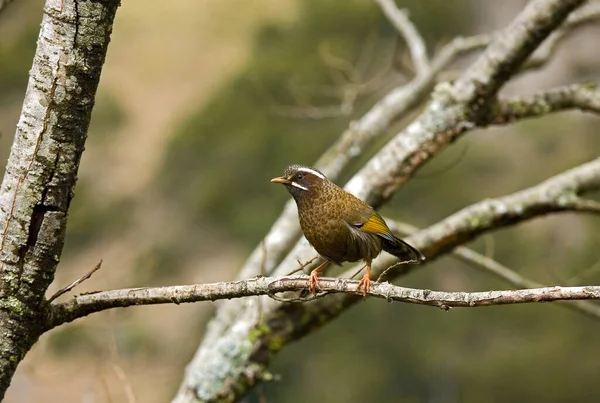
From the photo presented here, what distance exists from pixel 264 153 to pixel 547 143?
211 centimetres

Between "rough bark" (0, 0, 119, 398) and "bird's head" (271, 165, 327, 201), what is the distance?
0.86m

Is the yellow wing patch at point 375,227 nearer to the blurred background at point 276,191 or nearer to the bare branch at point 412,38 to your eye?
the bare branch at point 412,38

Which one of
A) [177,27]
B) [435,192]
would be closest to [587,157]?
[435,192]

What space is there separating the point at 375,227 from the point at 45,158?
1.09 metres

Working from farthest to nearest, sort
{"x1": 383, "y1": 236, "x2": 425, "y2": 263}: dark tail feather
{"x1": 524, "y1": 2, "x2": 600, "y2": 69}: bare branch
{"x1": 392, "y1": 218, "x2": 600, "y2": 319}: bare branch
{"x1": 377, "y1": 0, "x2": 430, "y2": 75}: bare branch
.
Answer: {"x1": 377, "y1": 0, "x2": 430, "y2": 75}: bare branch
{"x1": 524, "y1": 2, "x2": 600, "y2": 69}: bare branch
{"x1": 392, "y1": 218, "x2": 600, "y2": 319}: bare branch
{"x1": 383, "y1": 236, "x2": 425, "y2": 263}: dark tail feather

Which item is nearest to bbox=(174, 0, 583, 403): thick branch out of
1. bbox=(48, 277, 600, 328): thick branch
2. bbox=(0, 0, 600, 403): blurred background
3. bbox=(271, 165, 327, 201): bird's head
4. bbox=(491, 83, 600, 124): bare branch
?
bbox=(491, 83, 600, 124): bare branch

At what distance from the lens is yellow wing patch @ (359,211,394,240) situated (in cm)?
235

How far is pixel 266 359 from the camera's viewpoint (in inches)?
115

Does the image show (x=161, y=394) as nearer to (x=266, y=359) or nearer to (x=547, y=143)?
(x=266, y=359)

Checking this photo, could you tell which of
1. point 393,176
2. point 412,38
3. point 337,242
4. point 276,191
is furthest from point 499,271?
point 276,191

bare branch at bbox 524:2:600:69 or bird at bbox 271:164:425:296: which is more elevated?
bare branch at bbox 524:2:600:69

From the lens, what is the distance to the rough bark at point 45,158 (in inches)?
62.5

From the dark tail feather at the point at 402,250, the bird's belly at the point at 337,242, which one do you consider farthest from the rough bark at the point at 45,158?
the dark tail feather at the point at 402,250

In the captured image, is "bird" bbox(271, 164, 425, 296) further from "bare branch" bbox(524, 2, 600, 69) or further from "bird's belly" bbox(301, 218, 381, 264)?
"bare branch" bbox(524, 2, 600, 69)
